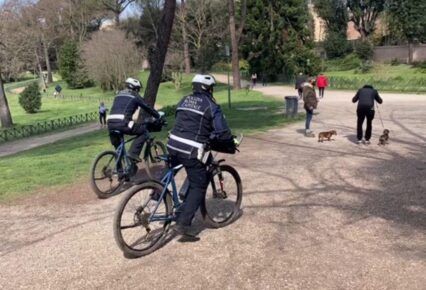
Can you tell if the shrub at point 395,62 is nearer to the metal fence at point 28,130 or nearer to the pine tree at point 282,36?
the pine tree at point 282,36

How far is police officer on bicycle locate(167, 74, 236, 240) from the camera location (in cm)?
532

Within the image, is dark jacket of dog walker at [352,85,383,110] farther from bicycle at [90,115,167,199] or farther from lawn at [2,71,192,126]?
lawn at [2,71,192,126]

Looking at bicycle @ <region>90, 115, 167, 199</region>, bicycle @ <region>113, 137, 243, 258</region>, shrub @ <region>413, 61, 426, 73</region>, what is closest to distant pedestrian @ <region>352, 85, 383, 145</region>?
bicycle @ <region>90, 115, 167, 199</region>

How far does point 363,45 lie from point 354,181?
185 ft

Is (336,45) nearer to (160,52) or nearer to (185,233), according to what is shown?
(160,52)

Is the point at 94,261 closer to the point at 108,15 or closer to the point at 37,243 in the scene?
the point at 37,243

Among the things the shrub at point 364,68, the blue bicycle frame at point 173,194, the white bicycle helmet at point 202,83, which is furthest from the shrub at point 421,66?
the blue bicycle frame at point 173,194

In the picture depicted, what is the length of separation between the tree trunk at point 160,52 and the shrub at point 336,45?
5680 centimetres

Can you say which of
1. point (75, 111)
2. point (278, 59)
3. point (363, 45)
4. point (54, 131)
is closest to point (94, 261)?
point (54, 131)

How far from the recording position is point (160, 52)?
1260 centimetres

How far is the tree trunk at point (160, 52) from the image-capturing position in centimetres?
1234

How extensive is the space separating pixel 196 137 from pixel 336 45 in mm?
64253

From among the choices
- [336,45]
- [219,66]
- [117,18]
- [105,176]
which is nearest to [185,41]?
[219,66]

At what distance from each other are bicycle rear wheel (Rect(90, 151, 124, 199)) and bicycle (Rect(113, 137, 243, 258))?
2.12 metres
